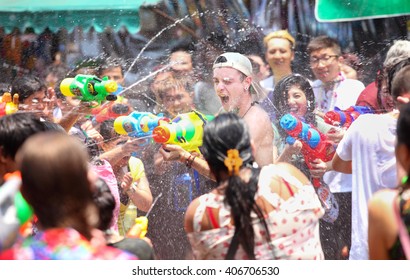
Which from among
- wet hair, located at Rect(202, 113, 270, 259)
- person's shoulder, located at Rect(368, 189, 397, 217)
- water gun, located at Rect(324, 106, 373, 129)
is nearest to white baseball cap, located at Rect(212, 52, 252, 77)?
water gun, located at Rect(324, 106, 373, 129)

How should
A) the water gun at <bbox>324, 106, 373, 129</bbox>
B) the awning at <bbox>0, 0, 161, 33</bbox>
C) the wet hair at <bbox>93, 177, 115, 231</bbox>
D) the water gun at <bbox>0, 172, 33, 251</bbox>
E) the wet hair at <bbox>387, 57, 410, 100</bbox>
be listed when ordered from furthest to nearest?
the awning at <bbox>0, 0, 161, 33</bbox> → the water gun at <bbox>324, 106, 373, 129</bbox> → the wet hair at <bbox>387, 57, 410, 100</bbox> → the wet hair at <bbox>93, 177, 115, 231</bbox> → the water gun at <bbox>0, 172, 33, 251</bbox>

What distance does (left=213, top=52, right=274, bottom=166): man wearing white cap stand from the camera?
4324mm

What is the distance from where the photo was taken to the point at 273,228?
2.89 m

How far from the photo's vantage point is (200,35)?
208 inches

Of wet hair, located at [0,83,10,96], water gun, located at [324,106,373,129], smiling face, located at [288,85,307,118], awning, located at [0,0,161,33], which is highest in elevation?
awning, located at [0,0,161,33]

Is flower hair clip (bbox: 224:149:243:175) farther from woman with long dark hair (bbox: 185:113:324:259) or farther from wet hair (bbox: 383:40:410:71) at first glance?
wet hair (bbox: 383:40:410:71)

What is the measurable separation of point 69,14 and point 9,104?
4.04 feet

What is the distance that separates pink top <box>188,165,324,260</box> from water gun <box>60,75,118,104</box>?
1742mm

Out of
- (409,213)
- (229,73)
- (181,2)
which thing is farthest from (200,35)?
(409,213)

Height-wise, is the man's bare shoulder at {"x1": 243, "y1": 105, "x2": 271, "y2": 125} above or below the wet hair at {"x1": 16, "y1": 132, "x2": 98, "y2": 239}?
below

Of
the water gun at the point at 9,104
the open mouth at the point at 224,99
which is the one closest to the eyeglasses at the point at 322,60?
the open mouth at the point at 224,99

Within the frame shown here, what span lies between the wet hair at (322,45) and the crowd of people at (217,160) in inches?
0.5

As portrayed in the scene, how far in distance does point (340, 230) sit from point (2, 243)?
269 cm

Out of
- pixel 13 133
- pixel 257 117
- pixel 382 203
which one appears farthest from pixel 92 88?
pixel 382 203
